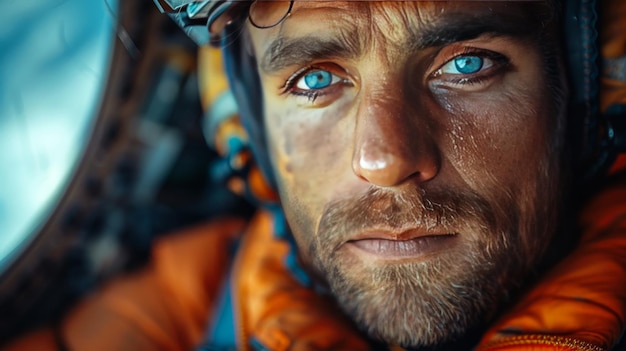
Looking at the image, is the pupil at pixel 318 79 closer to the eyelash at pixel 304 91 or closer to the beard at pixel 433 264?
the eyelash at pixel 304 91

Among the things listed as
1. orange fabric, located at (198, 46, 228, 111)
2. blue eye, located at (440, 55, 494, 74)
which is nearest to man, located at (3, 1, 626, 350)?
blue eye, located at (440, 55, 494, 74)

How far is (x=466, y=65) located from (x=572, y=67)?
0.49 ft

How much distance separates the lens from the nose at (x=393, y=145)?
71cm

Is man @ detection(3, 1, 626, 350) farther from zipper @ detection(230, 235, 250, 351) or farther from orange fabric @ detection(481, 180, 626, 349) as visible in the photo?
zipper @ detection(230, 235, 250, 351)

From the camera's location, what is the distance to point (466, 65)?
2.48 ft

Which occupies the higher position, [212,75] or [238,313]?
[212,75]

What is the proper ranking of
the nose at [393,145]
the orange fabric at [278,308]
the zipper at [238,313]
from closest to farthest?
the nose at [393,145]
the orange fabric at [278,308]
the zipper at [238,313]

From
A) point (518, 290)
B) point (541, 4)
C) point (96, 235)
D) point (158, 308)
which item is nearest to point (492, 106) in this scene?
point (541, 4)

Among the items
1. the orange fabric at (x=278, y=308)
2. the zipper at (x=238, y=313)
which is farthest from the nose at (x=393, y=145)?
the zipper at (x=238, y=313)

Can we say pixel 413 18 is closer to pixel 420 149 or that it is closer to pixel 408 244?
pixel 420 149

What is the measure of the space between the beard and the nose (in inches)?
1.0

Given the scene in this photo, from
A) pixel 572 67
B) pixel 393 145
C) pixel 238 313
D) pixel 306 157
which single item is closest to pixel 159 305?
pixel 238 313

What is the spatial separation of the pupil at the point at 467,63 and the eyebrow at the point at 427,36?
1.2 inches

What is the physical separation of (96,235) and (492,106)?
77 cm
